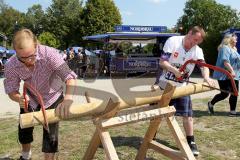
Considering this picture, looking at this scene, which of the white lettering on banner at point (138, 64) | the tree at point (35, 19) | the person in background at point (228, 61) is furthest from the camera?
the tree at point (35, 19)

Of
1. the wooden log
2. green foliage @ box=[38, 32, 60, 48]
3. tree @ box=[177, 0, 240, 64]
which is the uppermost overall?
tree @ box=[177, 0, 240, 64]

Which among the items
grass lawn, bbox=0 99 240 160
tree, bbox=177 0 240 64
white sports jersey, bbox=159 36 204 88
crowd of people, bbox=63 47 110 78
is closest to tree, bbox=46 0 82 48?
tree, bbox=177 0 240 64

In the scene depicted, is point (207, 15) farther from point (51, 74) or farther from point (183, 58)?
point (51, 74)

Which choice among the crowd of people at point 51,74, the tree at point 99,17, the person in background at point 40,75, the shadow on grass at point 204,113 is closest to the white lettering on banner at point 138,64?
the shadow on grass at point 204,113

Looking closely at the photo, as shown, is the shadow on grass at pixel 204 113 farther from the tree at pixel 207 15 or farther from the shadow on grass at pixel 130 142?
the tree at pixel 207 15

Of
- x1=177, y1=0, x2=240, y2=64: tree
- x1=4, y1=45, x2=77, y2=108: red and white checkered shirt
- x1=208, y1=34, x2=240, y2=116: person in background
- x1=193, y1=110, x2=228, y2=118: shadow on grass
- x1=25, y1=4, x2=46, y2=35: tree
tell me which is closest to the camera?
x1=4, y1=45, x2=77, y2=108: red and white checkered shirt

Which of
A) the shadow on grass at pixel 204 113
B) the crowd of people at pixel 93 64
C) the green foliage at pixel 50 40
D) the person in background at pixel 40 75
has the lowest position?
the shadow on grass at pixel 204 113

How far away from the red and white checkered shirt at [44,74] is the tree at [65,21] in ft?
163

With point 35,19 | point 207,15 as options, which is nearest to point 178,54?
point 207,15

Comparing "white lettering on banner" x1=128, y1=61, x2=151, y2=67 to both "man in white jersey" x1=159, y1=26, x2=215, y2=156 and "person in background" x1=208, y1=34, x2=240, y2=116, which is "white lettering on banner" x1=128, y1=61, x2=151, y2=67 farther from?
"man in white jersey" x1=159, y1=26, x2=215, y2=156

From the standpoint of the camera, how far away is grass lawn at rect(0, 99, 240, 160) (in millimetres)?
5207

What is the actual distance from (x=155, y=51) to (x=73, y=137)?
45.9ft

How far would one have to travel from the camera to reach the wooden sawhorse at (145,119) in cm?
366

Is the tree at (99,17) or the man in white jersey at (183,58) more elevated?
the tree at (99,17)
